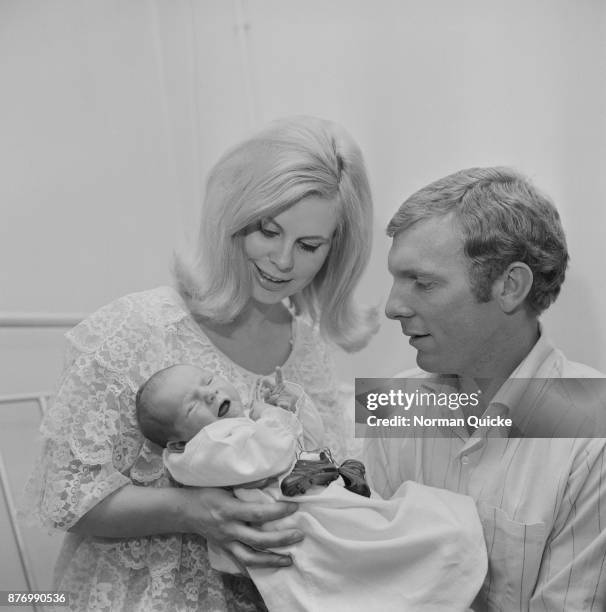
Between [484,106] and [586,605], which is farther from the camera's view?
[484,106]

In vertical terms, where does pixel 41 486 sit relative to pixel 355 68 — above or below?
below

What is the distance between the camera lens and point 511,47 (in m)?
1.95

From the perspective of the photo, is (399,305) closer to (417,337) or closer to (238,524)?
(417,337)

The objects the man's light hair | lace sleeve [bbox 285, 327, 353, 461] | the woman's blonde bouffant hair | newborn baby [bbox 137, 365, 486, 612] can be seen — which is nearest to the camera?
newborn baby [bbox 137, 365, 486, 612]

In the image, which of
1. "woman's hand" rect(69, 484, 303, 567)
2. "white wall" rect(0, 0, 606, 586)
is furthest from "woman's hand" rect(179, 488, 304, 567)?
"white wall" rect(0, 0, 606, 586)

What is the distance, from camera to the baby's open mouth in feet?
4.62

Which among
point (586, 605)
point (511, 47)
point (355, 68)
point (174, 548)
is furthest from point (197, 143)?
point (586, 605)

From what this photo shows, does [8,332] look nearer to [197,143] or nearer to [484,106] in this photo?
[197,143]

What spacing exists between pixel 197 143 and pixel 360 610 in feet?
5.57

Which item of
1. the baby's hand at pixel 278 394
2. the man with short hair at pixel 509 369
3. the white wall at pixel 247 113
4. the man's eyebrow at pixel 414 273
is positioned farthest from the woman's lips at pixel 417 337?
the white wall at pixel 247 113

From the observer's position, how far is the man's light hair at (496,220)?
140 cm

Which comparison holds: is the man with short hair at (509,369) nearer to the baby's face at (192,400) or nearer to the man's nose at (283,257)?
the man's nose at (283,257)

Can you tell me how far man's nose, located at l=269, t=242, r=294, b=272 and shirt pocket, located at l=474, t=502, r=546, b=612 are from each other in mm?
605

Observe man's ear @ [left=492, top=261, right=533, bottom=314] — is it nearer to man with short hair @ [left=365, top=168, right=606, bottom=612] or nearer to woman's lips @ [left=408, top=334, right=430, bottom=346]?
man with short hair @ [left=365, top=168, right=606, bottom=612]
